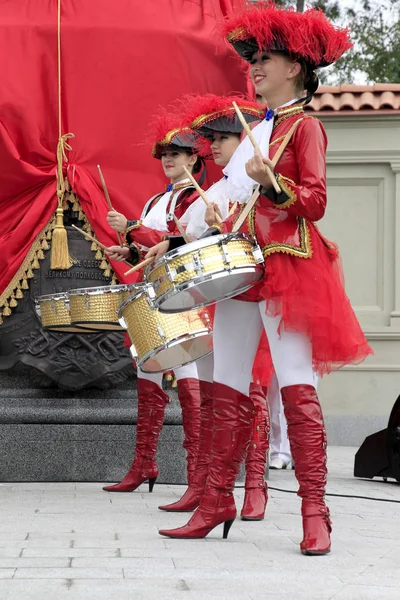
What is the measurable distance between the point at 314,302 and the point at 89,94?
11.2ft

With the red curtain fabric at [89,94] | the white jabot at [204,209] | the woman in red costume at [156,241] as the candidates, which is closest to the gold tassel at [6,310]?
the red curtain fabric at [89,94]

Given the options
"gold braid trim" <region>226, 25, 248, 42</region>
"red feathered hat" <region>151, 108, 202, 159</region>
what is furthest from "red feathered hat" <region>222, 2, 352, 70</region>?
"red feathered hat" <region>151, 108, 202, 159</region>

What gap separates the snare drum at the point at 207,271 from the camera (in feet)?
12.9

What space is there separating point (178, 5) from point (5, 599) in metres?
5.00

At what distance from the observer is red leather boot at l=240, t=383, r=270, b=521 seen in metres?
5.07

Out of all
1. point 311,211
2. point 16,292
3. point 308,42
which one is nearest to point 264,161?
point 311,211

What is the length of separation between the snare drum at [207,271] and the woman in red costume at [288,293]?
0.11 metres

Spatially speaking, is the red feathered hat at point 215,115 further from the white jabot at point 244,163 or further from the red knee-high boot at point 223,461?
the red knee-high boot at point 223,461

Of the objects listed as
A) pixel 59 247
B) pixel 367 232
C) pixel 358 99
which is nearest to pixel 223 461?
pixel 59 247

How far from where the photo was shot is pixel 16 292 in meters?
6.94

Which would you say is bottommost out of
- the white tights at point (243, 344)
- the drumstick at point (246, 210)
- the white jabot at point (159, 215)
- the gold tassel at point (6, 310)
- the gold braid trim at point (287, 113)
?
the white tights at point (243, 344)

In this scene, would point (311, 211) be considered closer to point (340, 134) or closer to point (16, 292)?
point (16, 292)

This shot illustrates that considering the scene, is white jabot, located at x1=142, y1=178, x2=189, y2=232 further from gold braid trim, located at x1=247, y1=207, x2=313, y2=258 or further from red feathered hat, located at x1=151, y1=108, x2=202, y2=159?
gold braid trim, located at x1=247, y1=207, x2=313, y2=258

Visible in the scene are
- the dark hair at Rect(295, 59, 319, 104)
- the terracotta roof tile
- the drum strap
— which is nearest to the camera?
the drum strap
